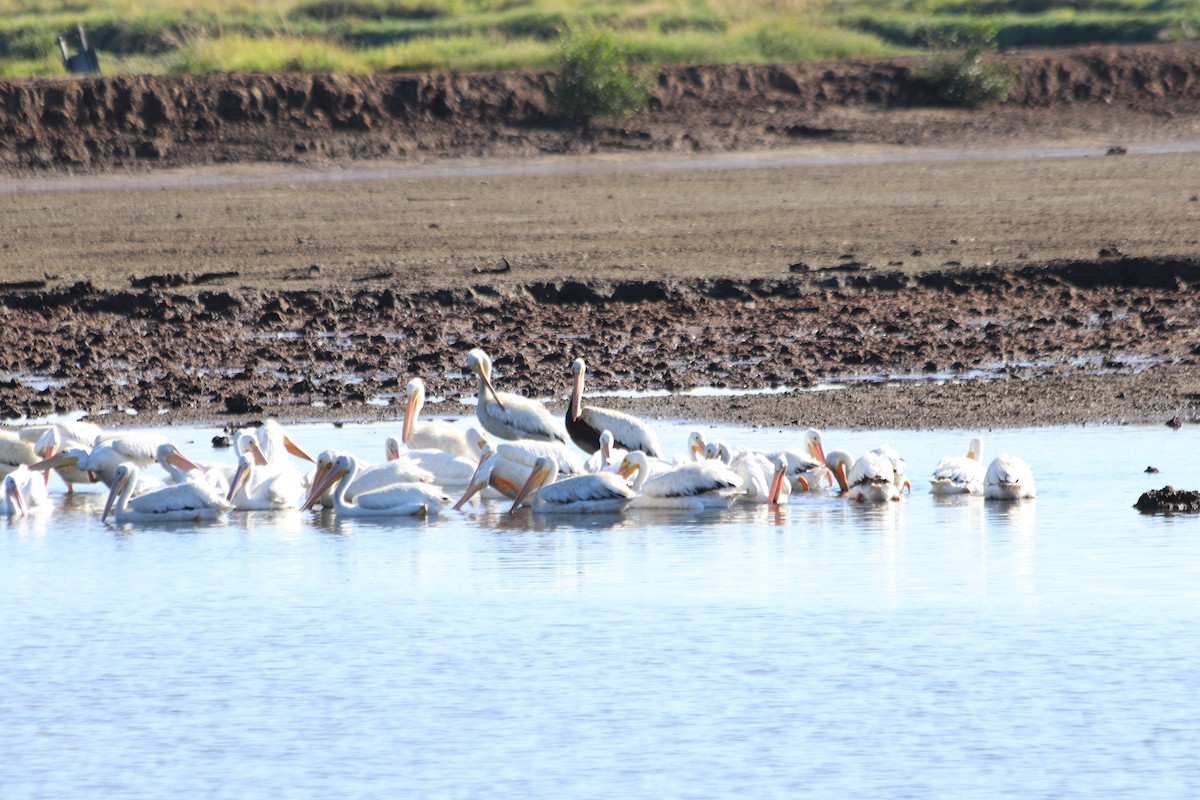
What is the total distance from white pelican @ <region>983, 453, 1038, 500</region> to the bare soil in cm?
227

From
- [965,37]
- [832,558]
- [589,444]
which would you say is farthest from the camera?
[965,37]

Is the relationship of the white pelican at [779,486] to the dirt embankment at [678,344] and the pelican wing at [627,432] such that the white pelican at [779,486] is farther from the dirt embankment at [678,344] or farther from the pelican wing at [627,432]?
the dirt embankment at [678,344]

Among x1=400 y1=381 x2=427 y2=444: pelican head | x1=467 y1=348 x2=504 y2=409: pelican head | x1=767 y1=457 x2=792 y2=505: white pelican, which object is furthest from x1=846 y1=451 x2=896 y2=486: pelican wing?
x1=400 y1=381 x2=427 y2=444: pelican head

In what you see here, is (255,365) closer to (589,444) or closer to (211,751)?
(589,444)

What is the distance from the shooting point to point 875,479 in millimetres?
9594

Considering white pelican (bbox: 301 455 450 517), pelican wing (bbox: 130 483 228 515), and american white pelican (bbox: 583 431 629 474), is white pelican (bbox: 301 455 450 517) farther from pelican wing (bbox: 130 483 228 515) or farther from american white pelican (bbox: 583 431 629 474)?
american white pelican (bbox: 583 431 629 474)

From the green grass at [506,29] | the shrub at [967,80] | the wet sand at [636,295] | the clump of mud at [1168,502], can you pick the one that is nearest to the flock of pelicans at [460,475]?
the clump of mud at [1168,502]

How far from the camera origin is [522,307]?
15.8m

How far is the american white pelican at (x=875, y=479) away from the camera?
9.60 meters

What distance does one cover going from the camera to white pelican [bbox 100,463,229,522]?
31.6ft

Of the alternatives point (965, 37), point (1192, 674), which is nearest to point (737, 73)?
point (965, 37)

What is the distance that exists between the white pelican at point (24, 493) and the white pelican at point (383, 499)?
148cm

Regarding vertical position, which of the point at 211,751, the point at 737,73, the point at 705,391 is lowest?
the point at 211,751

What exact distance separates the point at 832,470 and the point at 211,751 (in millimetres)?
4602
